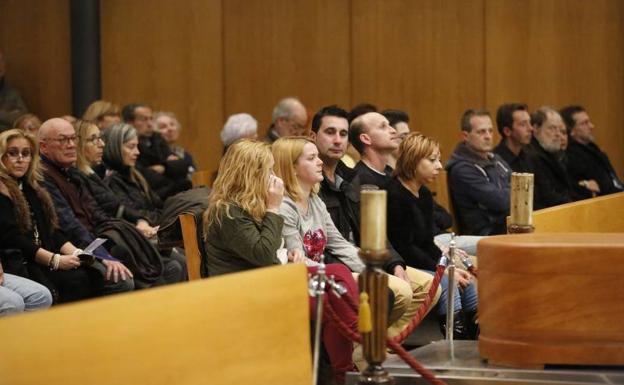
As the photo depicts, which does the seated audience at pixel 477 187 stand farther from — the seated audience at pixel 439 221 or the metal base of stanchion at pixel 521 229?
the metal base of stanchion at pixel 521 229

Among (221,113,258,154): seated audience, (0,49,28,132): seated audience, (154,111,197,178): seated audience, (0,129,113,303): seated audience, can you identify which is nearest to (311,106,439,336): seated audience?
(0,129,113,303): seated audience

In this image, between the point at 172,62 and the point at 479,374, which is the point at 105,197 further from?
the point at 172,62

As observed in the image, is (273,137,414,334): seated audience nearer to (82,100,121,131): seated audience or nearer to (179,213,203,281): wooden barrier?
(179,213,203,281): wooden barrier

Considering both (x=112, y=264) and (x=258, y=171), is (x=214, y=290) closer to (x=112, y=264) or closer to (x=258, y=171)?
(x=258, y=171)

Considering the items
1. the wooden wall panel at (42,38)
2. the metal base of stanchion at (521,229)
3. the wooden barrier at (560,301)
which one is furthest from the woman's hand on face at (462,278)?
the wooden wall panel at (42,38)

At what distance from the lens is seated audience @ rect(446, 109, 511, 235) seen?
7.90 m

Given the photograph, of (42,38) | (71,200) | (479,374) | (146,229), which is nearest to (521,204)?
(479,374)

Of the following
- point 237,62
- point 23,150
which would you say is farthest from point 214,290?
point 237,62

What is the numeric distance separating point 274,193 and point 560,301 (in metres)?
1.68

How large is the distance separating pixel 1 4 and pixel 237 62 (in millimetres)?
2293

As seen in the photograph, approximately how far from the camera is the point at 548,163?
9242 millimetres

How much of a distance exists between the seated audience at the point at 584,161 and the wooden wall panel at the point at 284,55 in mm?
2362

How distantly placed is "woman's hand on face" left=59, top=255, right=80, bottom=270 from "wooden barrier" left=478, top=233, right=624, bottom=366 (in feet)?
8.74

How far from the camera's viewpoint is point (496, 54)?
1150 centimetres
